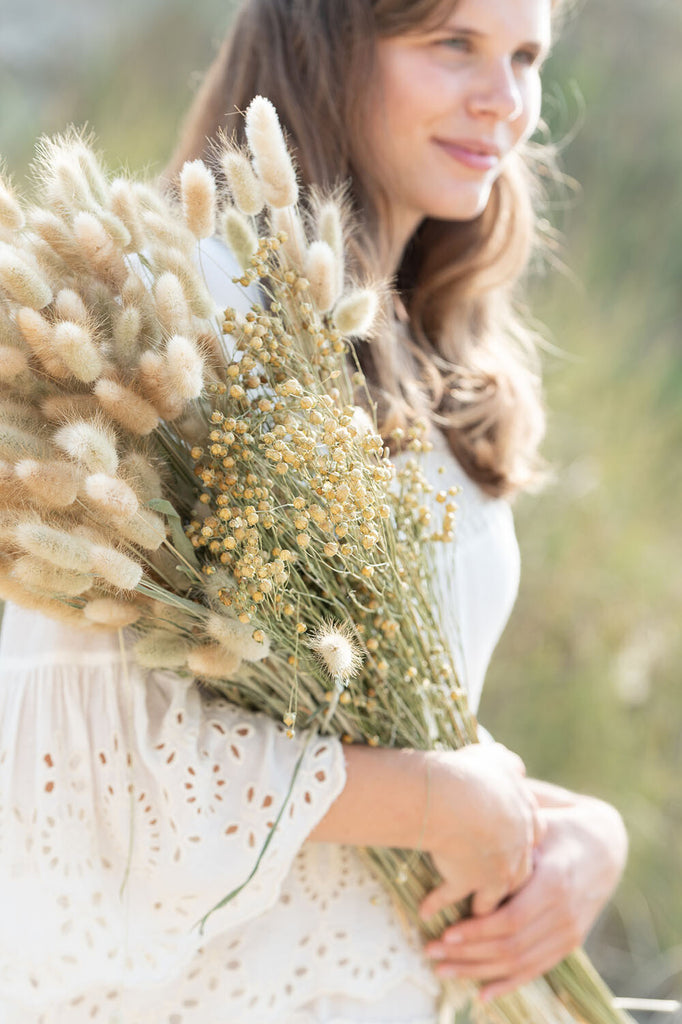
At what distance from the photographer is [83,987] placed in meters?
0.81

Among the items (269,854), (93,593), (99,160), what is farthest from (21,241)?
(269,854)

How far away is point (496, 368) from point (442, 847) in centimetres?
66

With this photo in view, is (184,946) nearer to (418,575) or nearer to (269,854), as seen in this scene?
(269,854)

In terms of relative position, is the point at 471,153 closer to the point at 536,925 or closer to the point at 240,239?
the point at 240,239

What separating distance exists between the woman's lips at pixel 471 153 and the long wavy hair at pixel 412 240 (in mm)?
102

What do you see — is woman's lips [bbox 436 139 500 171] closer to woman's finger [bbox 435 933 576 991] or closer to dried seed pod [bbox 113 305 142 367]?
dried seed pod [bbox 113 305 142 367]

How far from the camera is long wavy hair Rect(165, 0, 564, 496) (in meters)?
1.01

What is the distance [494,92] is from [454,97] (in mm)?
47

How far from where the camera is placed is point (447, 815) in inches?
33.7

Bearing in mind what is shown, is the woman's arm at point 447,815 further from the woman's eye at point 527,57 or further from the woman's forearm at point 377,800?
the woman's eye at point 527,57

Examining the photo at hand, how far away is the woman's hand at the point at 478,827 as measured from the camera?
86cm

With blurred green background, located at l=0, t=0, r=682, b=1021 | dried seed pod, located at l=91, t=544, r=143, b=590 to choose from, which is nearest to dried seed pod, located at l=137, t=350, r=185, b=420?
dried seed pod, located at l=91, t=544, r=143, b=590

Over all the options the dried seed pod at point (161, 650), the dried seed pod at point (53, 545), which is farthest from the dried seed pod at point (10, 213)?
the dried seed pod at point (161, 650)

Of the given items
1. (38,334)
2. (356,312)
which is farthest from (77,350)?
(356,312)
